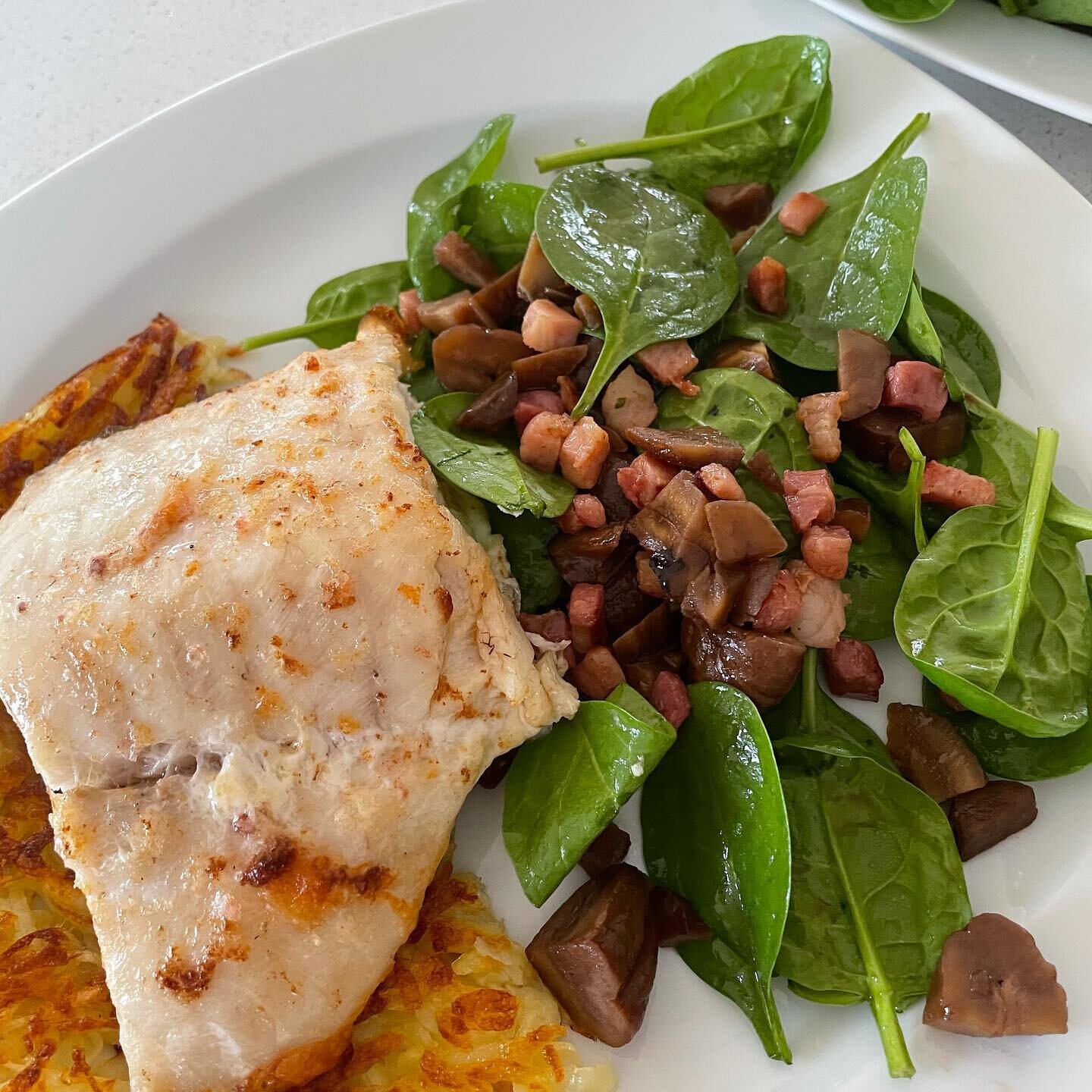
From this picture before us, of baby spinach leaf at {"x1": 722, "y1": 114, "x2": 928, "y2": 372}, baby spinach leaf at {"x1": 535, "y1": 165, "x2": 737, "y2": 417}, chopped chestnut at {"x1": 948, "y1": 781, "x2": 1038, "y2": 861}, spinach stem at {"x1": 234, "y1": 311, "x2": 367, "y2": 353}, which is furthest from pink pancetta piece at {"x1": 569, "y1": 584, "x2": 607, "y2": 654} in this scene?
spinach stem at {"x1": 234, "y1": 311, "x2": 367, "y2": 353}

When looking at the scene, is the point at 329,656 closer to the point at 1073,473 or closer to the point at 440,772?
the point at 440,772

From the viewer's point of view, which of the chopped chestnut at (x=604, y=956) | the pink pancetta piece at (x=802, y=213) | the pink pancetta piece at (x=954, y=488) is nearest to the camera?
the chopped chestnut at (x=604, y=956)

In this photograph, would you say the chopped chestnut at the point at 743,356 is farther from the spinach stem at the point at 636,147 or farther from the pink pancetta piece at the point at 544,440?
the spinach stem at the point at 636,147

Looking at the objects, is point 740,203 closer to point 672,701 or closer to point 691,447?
point 691,447

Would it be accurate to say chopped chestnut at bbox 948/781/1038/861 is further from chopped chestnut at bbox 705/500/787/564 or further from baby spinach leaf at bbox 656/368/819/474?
baby spinach leaf at bbox 656/368/819/474

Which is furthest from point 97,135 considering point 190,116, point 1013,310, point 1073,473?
point 1073,473

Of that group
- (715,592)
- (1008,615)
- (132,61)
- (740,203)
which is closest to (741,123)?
(740,203)

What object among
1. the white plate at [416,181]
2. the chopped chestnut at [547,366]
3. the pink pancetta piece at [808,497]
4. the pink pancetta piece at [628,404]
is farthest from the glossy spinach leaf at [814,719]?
the chopped chestnut at [547,366]
